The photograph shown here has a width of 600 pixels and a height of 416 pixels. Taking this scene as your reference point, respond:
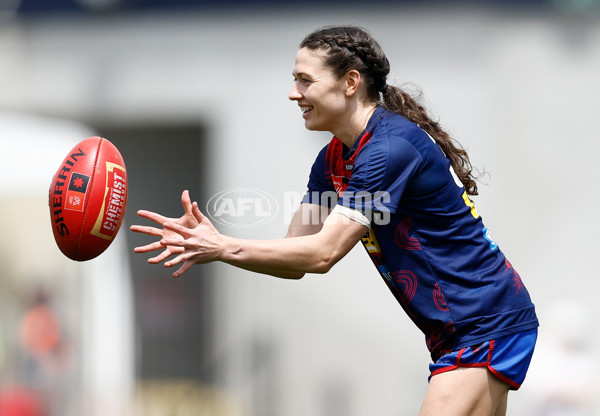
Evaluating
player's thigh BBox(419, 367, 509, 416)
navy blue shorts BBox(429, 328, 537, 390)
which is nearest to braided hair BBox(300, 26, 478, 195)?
navy blue shorts BBox(429, 328, 537, 390)

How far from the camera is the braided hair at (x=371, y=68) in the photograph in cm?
350

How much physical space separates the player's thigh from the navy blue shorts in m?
0.02

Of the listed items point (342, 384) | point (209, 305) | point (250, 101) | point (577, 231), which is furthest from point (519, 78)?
point (209, 305)

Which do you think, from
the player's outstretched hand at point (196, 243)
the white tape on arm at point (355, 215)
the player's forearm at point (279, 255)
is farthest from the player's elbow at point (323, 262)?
the player's outstretched hand at point (196, 243)

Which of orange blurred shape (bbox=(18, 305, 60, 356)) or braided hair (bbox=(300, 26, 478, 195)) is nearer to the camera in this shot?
braided hair (bbox=(300, 26, 478, 195))

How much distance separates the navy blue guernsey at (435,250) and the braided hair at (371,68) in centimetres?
12

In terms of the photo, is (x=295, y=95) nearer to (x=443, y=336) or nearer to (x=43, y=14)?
(x=443, y=336)

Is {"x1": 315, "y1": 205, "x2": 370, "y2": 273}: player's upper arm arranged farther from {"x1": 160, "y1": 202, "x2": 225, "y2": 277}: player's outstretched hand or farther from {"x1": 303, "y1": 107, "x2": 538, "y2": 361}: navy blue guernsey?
{"x1": 160, "y1": 202, "x2": 225, "y2": 277}: player's outstretched hand

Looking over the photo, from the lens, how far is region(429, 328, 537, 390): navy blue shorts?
333cm

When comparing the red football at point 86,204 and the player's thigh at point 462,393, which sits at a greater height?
the red football at point 86,204

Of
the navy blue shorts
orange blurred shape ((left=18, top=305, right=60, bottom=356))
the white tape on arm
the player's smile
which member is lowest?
orange blurred shape ((left=18, top=305, right=60, bottom=356))

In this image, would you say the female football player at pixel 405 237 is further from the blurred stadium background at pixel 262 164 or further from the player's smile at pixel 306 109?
the blurred stadium background at pixel 262 164

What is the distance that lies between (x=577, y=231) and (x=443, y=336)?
22.5 ft

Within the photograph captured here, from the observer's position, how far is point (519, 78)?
395 inches
